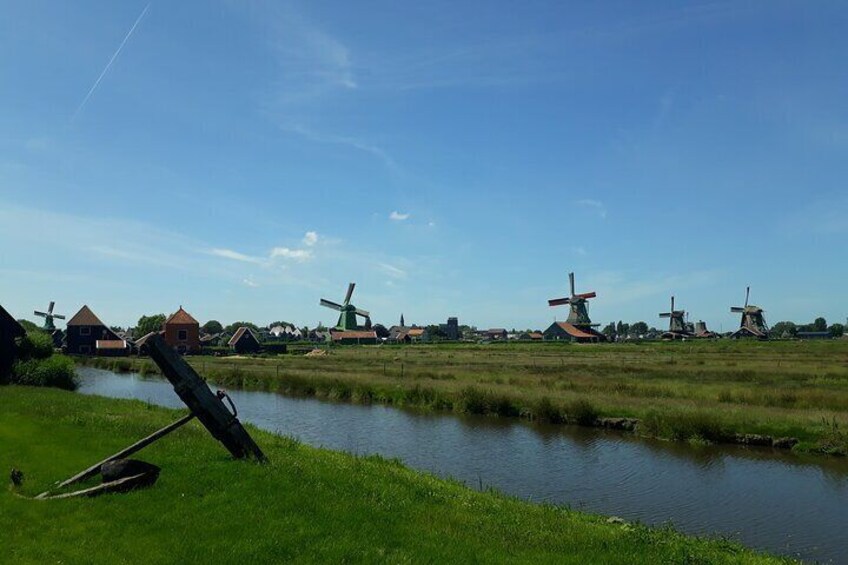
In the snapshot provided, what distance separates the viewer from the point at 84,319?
110 m

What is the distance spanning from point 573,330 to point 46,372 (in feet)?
402

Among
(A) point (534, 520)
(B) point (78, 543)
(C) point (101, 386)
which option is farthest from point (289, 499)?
(C) point (101, 386)

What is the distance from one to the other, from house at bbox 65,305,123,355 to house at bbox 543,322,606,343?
9603 centimetres

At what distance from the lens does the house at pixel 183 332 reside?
353ft

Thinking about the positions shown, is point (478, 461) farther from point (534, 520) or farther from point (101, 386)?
point (101, 386)

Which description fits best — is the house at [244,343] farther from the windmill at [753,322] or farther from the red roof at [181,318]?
the windmill at [753,322]

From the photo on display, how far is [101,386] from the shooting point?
181 feet

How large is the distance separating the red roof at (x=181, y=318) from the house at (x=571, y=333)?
278 ft

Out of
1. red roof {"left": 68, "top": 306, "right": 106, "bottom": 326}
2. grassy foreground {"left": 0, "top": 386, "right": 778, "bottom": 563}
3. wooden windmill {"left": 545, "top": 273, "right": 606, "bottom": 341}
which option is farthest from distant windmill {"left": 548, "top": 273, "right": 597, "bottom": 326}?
grassy foreground {"left": 0, "top": 386, "right": 778, "bottom": 563}

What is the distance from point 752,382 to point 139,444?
43035mm

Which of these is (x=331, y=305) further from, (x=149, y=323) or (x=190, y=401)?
(x=190, y=401)

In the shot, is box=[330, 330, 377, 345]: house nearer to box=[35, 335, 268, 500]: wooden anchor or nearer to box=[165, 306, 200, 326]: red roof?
box=[165, 306, 200, 326]: red roof

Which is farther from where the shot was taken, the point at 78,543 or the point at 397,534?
the point at 397,534

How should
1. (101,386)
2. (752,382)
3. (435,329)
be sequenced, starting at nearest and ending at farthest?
(752,382), (101,386), (435,329)
